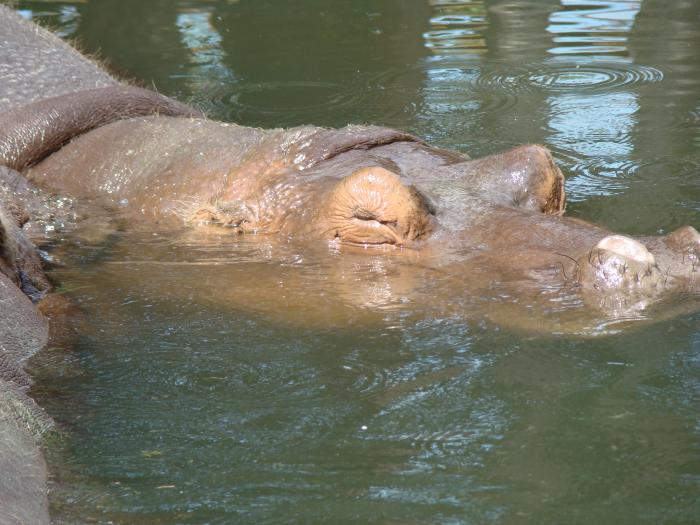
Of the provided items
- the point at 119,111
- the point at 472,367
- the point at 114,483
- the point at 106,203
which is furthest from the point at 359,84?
the point at 114,483

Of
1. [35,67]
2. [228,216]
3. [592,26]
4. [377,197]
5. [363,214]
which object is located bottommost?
[592,26]

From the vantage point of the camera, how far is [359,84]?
396 inches

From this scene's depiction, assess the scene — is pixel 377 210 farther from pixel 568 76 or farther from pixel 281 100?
pixel 568 76

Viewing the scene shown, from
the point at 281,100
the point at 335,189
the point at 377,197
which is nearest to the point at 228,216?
the point at 335,189

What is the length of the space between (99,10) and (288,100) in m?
4.57

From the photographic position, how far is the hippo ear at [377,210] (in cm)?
529

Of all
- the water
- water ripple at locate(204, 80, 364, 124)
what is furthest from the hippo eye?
water ripple at locate(204, 80, 364, 124)

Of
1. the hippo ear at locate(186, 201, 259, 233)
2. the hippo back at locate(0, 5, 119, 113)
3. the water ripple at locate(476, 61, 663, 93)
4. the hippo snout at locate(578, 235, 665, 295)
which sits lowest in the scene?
the water ripple at locate(476, 61, 663, 93)

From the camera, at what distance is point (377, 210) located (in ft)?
17.6

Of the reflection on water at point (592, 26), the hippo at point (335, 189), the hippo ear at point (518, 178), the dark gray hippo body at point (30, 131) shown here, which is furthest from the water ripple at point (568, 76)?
the hippo ear at point (518, 178)

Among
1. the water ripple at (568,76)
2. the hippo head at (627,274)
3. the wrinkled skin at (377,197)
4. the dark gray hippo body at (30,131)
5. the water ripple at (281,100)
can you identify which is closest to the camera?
the dark gray hippo body at (30,131)

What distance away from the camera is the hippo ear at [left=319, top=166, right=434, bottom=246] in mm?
5285

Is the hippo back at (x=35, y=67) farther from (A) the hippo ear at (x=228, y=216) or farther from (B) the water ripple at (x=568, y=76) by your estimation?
(B) the water ripple at (x=568, y=76)

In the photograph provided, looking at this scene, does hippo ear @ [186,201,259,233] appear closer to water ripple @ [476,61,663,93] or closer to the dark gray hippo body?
the dark gray hippo body
